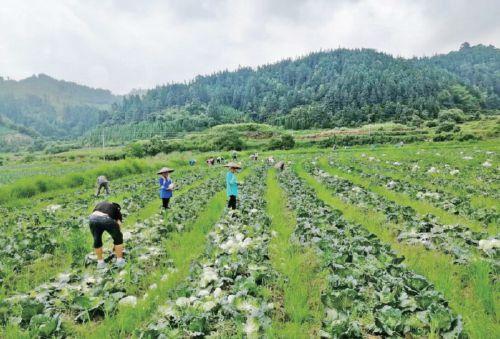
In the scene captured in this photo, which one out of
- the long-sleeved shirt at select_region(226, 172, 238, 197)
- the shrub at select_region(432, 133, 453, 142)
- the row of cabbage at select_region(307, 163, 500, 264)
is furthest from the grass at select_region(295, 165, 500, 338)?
the shrub at select_region(432, 133, 453, 142)

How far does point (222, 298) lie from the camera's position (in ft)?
17.9

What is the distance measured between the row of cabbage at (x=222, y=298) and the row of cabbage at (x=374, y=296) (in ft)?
3.62

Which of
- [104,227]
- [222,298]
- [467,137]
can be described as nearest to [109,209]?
[104,227]

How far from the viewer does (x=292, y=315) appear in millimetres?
5316

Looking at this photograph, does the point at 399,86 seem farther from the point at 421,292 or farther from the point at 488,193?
the point at 421,292

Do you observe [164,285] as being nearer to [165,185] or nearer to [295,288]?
[295,288]

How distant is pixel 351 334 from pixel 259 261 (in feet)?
10.5

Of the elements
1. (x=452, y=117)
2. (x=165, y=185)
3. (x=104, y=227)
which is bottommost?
(x=104, y=227)

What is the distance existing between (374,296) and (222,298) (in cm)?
245

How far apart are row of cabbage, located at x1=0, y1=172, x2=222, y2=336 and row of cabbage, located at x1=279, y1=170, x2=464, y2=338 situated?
3530 mm

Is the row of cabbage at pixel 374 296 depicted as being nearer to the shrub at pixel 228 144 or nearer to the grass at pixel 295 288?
the grass at pixel 295 288

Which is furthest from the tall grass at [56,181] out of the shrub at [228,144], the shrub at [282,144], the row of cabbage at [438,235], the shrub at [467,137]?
the shrub at [467,137]

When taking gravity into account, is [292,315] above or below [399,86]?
below

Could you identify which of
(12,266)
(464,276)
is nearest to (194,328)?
(464,276)
